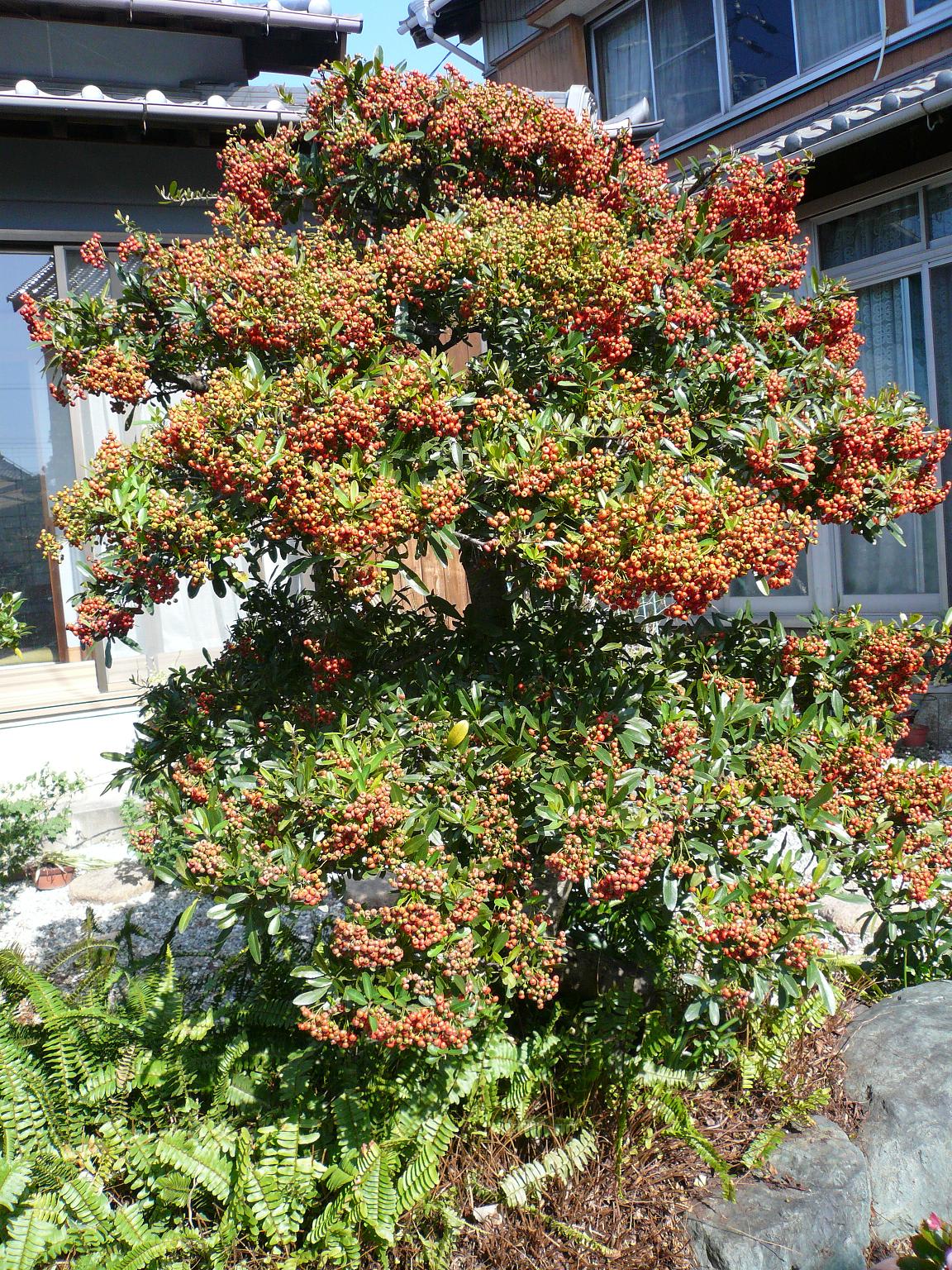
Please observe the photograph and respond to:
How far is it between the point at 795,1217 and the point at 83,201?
7033mm

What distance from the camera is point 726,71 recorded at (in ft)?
30.6

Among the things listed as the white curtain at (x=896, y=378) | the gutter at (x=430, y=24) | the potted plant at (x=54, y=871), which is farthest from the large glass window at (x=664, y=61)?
the potted plant at (x=54, y=871)

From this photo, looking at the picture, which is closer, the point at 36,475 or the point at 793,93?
the point at 36,475

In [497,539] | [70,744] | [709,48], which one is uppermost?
[709,48]

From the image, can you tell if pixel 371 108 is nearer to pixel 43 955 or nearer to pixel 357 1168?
pixel 357 1168

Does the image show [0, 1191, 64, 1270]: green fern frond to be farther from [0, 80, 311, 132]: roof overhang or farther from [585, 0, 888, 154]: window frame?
[585, 0, 888, 154]: window frame

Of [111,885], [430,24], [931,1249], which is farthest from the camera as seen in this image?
[430,24]

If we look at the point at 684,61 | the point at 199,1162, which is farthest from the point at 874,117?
the point at 199,1162

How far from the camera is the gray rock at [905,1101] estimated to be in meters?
2.85

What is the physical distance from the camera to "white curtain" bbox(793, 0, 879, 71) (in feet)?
26.4

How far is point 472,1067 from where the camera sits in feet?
9.41

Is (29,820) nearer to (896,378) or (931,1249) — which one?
(931,1249)

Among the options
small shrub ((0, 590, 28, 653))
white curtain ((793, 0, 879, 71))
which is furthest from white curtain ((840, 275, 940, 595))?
small shrub ((0, 590, 28, 653))

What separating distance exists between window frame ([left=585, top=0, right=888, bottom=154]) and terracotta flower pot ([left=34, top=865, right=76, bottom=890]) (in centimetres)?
872
